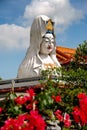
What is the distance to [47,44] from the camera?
47.7 feet

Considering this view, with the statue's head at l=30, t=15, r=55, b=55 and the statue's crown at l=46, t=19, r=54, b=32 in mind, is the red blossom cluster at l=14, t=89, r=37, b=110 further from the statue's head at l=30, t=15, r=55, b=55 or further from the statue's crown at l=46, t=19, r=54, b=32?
the statue's crown at l=46, t=19, r=54, b=32

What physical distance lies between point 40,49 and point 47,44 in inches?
16.0

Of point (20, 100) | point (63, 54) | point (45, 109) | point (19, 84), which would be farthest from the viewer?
point (63, 54)

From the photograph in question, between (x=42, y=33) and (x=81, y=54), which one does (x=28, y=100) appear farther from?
(x=42, y=33)

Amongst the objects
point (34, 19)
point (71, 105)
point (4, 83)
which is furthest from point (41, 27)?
point (71, 105)

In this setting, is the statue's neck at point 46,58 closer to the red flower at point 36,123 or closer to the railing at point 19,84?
the railing at point 19,84

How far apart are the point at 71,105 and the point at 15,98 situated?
1379mm

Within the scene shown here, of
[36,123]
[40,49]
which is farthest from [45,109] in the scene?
[40,49]

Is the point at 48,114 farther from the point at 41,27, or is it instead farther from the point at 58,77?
the point at 41,27

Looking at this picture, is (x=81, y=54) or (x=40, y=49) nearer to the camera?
(x=81, y=54)

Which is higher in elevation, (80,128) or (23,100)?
(23,100)

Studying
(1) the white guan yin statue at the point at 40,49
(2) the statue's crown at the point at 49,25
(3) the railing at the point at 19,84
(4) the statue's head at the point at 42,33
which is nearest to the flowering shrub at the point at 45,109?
(3) the railing at the point at 19,84

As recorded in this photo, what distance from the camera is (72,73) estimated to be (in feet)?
31.9

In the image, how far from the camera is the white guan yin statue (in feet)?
47.4
